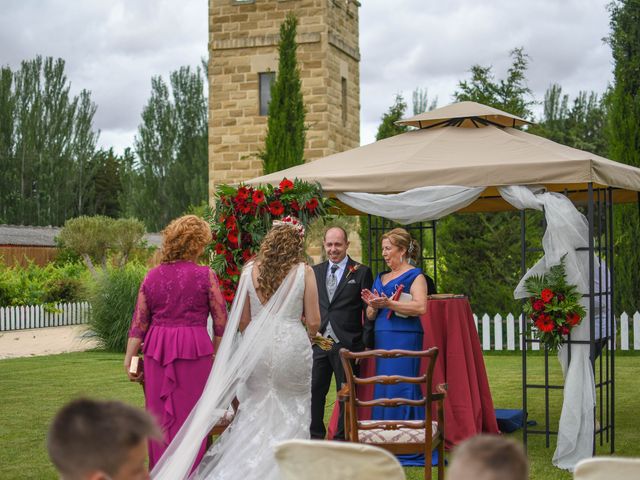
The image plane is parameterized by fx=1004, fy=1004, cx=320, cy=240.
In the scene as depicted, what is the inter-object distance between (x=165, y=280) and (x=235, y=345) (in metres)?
0.70

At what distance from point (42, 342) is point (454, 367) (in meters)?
15.0

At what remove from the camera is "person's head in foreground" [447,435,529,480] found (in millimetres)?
2482

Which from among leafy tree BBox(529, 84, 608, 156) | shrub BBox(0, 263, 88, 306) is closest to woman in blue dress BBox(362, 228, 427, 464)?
shrub BBox(0, 263, 88, 306)

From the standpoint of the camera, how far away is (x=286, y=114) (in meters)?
19.8

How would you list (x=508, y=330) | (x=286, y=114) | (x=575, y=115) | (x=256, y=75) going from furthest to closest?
(x=575, y=115)
(x=256, y=75)
(x=286, y=114)
(x=508, y=330)

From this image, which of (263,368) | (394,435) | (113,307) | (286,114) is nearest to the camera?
(394,435)

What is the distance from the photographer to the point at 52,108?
54.4 meters

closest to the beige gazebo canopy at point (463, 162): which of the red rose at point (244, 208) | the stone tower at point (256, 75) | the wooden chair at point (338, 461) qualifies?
the red rose at point (244, 208)

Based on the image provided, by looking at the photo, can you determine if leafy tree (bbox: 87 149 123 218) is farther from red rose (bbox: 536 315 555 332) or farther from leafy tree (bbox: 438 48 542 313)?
red rose (bbox: 536 315 555 332)

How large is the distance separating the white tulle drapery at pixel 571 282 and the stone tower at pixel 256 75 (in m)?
14.4

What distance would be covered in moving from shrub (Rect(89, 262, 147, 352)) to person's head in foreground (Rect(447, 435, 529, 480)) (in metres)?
17.2

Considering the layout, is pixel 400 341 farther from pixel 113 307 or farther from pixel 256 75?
pixel 256 75

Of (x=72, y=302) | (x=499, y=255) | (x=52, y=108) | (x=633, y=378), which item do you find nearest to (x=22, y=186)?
(x=52, y=108)

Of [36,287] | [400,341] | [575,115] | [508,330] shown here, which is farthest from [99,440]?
[575,115]
